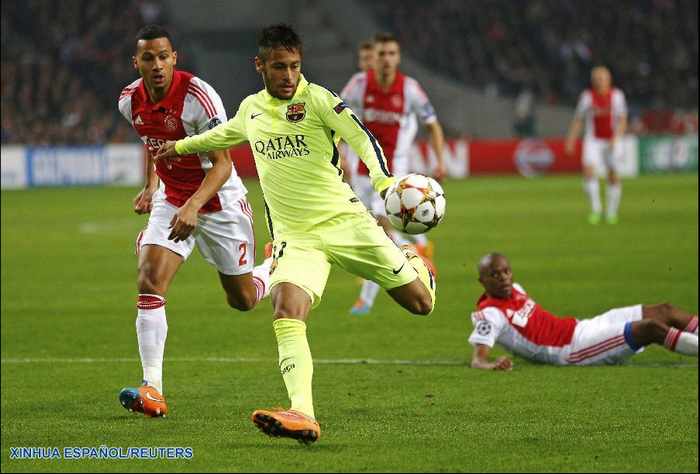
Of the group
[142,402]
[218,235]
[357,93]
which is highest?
[357,93]

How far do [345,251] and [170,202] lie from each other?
1.59m

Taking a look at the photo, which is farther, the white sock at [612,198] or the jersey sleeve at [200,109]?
the white sock at [612,198]

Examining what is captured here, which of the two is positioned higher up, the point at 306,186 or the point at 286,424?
the point at 306,186

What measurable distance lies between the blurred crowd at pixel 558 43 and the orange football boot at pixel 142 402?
32.5m

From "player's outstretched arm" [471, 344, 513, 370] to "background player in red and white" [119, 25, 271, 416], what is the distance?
170 cm

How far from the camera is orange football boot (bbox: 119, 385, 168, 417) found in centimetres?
717

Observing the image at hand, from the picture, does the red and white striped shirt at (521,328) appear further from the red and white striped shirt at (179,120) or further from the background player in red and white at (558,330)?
the red and white striped shirt at (179,120)

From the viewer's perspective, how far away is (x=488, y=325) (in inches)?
339

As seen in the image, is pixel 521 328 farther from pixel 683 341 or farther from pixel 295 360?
pixel 295 360

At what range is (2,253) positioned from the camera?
1852cm

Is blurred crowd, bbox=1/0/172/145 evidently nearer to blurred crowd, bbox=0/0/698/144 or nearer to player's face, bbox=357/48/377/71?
blurred crowd, bbox=0/0/698/144

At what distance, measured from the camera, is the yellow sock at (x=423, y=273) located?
23.5ft

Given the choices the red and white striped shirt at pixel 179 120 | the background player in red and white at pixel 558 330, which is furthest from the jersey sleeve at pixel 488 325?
the red and white striped shirt at pixel 179 120

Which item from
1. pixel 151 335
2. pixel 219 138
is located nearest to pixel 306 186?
pixel 219 138
